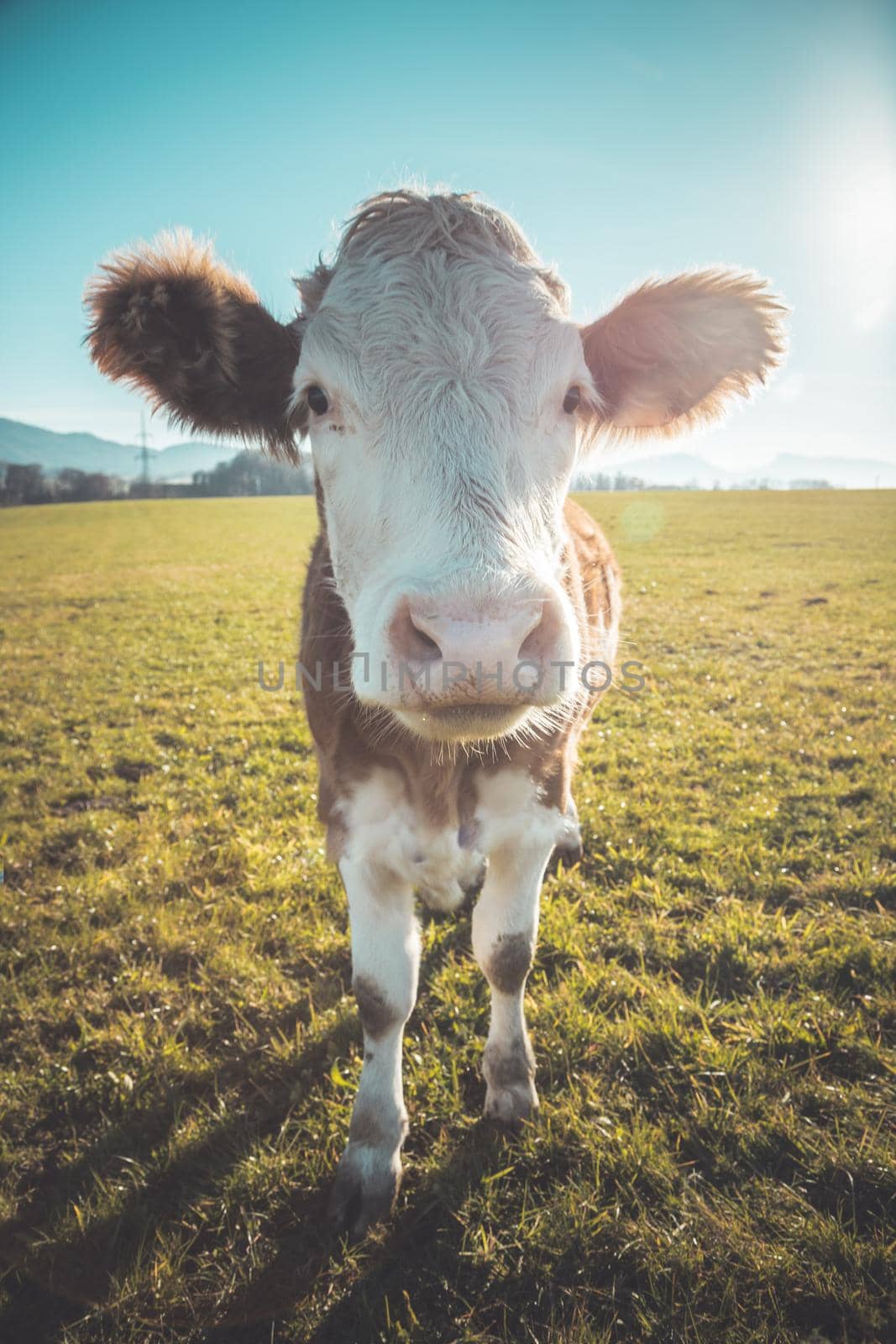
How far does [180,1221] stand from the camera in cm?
224

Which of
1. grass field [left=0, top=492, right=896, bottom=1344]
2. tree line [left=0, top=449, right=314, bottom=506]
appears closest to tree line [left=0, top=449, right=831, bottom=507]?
tree line [left=0, top=449, right=314, bottom=506]

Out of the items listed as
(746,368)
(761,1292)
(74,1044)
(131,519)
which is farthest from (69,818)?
(131,519)

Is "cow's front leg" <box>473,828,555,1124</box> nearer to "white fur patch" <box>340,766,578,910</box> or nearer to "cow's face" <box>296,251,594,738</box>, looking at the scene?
"white fur patch" <box>340,766,578,910</box>

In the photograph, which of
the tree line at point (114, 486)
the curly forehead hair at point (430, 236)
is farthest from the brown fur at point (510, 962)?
the tree line at point (114, 486)

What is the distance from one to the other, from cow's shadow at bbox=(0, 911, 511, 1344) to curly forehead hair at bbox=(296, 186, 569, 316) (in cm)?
322

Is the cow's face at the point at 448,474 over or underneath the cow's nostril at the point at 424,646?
over

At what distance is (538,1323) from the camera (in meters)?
1.93

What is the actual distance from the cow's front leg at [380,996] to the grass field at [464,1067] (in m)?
0.17

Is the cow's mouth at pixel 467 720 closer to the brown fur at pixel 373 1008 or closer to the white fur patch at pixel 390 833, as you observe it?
the white fur patch at pixel 390 833

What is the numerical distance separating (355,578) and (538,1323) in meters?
2.29

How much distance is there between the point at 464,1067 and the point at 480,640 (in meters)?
2.25

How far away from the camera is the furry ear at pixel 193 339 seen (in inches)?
91.1

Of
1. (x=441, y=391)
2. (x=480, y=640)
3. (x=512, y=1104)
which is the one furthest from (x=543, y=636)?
(x=512, y=1104)

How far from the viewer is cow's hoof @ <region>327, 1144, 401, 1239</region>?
2215 mm
